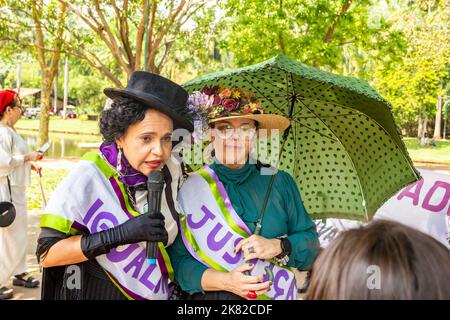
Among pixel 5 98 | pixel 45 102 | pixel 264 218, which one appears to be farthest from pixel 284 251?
pixel 45 102

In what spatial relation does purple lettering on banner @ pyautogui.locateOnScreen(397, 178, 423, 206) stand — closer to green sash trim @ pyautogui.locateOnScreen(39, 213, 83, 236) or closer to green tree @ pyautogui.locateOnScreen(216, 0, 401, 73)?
green sash trim @ pyautogui.locateOnScreen(39, 213, 83, 236)

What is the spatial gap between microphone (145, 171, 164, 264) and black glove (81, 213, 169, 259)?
0.03 m

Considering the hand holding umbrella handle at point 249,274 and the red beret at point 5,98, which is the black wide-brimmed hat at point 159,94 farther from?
the red beret at point 5,98

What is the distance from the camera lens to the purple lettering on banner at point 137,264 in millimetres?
1861

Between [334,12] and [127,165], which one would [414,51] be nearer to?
[334,12]

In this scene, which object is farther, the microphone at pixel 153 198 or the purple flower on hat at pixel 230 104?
the purple flower on hat at pixel 230 104

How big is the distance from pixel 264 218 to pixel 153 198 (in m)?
0.55

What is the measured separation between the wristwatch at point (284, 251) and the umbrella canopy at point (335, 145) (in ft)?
1.93

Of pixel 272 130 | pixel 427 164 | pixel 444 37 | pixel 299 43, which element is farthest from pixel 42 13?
pixel 427 164

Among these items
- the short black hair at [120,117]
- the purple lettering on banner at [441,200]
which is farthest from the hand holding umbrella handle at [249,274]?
the purple lettering on banner at [441,200]

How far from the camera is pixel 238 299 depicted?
1.97 m

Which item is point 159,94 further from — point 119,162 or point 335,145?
point 335,145

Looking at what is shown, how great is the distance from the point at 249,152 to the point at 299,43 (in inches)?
323

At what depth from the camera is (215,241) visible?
2.04 meters
